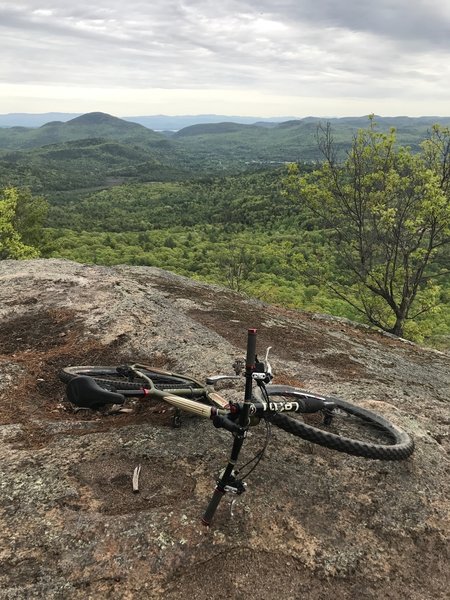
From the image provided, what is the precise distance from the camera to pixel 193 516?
213 inches

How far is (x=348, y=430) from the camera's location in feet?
25.4

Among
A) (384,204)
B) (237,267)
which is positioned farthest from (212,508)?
(237,267)

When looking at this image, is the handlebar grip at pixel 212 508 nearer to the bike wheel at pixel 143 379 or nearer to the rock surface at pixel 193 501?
the rock surface at pixel 193 501

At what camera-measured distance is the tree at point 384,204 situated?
18531 millimetres

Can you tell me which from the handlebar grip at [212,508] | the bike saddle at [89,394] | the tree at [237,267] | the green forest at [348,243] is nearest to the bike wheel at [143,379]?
the bike saddle at [89,394]

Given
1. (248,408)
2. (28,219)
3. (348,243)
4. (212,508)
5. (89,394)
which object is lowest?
(28,219)

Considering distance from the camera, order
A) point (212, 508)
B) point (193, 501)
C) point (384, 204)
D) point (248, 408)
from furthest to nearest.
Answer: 1. point (384, 204)
2. point (193, 501)
3. point (212, 508)
4. point (248, 408)

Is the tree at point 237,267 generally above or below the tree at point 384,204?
below

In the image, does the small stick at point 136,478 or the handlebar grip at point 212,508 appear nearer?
the handlebar grip at point 212,508

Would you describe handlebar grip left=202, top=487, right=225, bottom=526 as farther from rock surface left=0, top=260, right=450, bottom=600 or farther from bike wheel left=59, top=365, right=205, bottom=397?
bike wheel left=59, top=365, right=205, bottom=397

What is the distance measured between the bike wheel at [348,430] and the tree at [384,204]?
11.4m

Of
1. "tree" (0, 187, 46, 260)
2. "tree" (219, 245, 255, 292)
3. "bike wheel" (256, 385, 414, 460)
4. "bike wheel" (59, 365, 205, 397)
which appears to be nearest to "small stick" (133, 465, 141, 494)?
"bike wheel" (59, 365, 205, 397)

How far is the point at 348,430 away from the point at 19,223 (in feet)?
191

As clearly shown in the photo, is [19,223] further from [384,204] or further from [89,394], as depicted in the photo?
[89,394]
